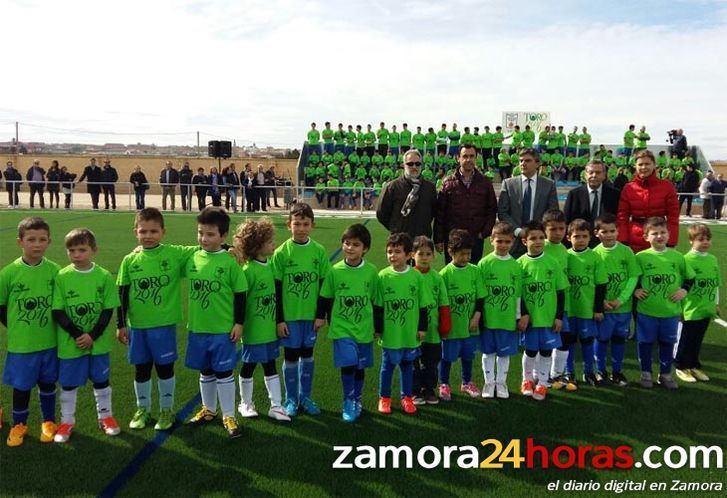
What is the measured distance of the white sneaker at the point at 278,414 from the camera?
405cm

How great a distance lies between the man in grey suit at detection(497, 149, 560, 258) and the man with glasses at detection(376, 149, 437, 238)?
0.86 metres

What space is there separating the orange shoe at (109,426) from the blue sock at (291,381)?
120 cm

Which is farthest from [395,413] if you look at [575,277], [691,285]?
[691,285]

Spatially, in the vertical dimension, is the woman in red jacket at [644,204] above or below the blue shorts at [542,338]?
above

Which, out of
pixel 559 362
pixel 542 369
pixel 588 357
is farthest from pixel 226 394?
pixel 588 357

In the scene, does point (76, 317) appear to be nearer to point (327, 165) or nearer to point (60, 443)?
point (60, 443)

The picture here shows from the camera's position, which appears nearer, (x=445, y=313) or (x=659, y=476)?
(x=659, y=476)

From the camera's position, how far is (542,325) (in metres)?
4.54

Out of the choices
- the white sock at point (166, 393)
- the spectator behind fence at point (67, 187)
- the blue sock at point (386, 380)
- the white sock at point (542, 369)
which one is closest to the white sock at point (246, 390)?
the white sock at point (166, 393)

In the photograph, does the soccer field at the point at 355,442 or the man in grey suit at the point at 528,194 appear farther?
the man in grey suit at the point at 528,194

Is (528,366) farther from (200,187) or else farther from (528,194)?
(200,187)

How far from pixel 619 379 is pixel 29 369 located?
4.62 metres

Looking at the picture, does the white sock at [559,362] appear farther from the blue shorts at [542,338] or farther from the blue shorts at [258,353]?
the blue shorts at [258,353]

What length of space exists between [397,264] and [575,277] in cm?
167
